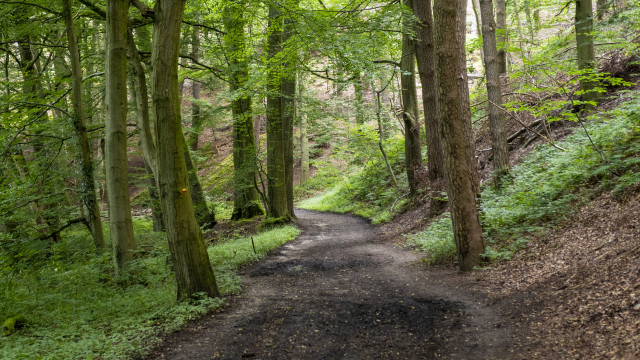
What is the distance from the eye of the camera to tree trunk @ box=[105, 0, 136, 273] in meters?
6.52

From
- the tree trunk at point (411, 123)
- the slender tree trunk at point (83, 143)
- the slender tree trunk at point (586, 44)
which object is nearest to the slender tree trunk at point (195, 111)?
the slender tree trunk at point (83, 143)

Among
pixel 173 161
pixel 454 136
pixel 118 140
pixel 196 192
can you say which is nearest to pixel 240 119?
pixel 196 192

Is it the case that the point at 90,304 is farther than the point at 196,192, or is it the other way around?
the point at 196,192

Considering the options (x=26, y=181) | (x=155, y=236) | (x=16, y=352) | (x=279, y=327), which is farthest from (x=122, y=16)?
(x=155, y=236)

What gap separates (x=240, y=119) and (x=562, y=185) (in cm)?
939

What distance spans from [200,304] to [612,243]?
546 centimetres

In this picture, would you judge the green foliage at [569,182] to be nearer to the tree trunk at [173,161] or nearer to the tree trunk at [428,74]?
the tree trunk at [428,74]

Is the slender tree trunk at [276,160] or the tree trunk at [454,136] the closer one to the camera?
the tree trunk at [454,136]

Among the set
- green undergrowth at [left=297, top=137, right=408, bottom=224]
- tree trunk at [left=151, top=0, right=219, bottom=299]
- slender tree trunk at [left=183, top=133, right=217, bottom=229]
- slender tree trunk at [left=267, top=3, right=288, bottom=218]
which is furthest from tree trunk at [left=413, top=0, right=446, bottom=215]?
slender tree trunk at [left=183, top=133, right=217, bottom=229]

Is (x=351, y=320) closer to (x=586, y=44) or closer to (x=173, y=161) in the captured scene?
(x=173, y=161)

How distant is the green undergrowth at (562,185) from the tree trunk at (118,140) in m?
5.82

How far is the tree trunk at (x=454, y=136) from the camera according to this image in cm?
620

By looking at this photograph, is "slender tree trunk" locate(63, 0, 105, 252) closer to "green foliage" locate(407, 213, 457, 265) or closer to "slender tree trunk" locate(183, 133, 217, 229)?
"slender tree trunk" locate(183, 133, 217, 229)

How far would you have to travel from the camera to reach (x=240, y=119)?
12.7m
